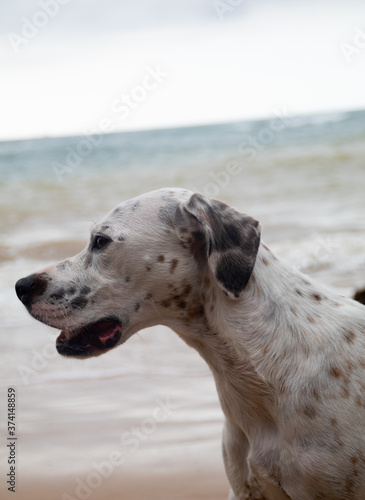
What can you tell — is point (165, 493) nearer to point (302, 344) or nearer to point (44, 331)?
point (302, 344)

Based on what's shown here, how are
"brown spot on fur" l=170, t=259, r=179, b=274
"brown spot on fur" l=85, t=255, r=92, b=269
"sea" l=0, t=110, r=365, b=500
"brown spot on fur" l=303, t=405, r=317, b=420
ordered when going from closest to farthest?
"brown spot on fur" l=303, t=405, r=317, b=420, "brown spot on fur" l=170, t=259, r=179, b=274, "brown spot on fur" l=85, t=255, r=92, b=269, "sea" l=0, t=110, r=365, b=500

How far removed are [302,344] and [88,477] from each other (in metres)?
1.77

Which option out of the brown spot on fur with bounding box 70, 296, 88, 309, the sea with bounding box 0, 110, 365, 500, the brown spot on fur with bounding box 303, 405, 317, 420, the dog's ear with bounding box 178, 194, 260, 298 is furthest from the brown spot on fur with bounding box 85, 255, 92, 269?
the brown spot on fur with bounding box 303, 405, 317, 420

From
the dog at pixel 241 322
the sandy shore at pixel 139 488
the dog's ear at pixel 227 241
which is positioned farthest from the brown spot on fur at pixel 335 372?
the sandy shore at pixel 139 488

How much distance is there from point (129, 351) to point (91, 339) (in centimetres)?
293

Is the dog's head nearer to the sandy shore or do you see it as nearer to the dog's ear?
the dog's ear

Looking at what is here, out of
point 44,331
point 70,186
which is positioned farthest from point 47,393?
point 70,186

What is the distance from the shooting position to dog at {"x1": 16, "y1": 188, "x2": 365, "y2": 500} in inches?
99.0

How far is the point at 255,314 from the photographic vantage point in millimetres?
2607

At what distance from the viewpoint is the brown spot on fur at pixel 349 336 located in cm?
268

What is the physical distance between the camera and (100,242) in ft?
9.07

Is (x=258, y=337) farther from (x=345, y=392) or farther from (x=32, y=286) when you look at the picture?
(x=32, y=286)

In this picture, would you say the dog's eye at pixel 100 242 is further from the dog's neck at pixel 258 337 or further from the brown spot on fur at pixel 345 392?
the brown spot on fur at pixel 345 392

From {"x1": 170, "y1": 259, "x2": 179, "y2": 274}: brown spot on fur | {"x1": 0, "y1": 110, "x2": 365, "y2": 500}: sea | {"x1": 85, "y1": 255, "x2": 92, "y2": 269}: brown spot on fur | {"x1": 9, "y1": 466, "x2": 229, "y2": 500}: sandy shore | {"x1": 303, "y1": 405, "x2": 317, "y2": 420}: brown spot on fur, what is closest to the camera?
{"x1": 303, "y1": 405, "x2": 317, "y2": 420}: brown spot on fur
